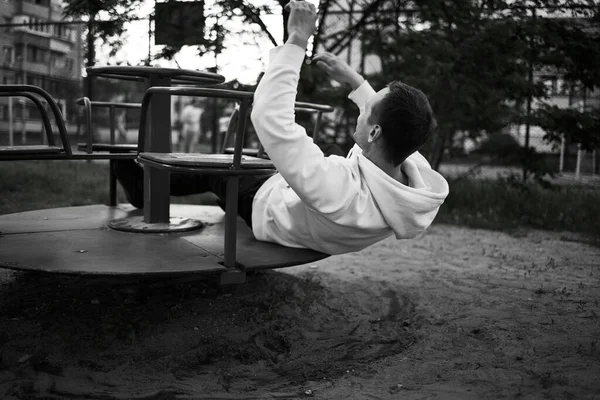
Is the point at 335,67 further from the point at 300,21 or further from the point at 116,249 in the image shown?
the point at 116,249

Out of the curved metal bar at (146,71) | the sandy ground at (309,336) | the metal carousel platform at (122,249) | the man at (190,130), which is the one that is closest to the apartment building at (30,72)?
the man at (190,130)

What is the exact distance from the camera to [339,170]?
2350 mm

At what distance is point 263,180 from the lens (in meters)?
3.05

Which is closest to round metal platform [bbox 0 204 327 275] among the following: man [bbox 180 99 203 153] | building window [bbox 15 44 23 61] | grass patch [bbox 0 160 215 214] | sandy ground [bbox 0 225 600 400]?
sandy ground [bbox 0 225 600 400]

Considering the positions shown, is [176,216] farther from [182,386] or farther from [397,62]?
[397,62]

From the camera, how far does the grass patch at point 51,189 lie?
Result: 614 centimetres

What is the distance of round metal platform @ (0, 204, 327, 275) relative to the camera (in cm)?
231

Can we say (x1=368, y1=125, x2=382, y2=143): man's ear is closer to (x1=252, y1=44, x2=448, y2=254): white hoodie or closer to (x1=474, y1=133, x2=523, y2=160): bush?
(x1=252, y1=44, x2=448, y2=254): white hoodie

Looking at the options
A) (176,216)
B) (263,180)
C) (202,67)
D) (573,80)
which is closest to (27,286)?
(176,216)

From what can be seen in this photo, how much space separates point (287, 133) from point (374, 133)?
1.30 feet

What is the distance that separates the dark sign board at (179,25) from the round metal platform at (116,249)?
179 centimetres

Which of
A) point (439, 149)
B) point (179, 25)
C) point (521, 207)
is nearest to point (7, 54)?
point (179, 25)

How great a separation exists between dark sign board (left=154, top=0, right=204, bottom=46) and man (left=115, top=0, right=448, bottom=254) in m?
2.26

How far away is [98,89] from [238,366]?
69.2ft
